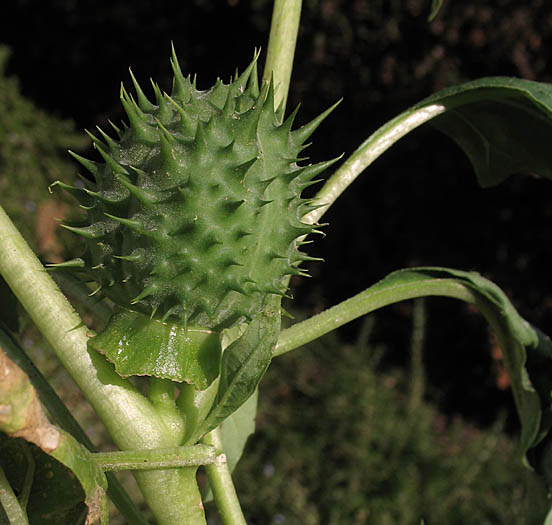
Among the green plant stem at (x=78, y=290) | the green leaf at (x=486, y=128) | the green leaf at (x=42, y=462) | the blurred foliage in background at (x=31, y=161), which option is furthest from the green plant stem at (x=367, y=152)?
the blurred foliage in background at (x=31, y=161)

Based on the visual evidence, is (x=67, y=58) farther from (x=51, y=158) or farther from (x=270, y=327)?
(x=270, y=327)

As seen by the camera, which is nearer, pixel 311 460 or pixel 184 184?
pixel 184 184

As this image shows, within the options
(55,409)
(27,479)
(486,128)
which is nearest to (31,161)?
(486,128)

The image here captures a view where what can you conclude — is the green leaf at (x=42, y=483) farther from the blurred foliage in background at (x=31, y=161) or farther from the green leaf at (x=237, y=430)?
the blurred foliage in background at (x=31, y=161)

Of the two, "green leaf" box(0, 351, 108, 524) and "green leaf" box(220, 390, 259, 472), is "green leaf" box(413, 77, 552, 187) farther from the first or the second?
"green leaf" box(0, 351, 108, 524)

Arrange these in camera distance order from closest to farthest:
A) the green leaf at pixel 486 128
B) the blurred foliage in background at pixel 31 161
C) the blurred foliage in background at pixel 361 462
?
the green leaf at pixel 486 128, the blurred foliage in background at pixel 361 462, the blurred foliage in background at pixel 31 161

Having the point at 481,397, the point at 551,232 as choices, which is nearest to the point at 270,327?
the point at 551,232
